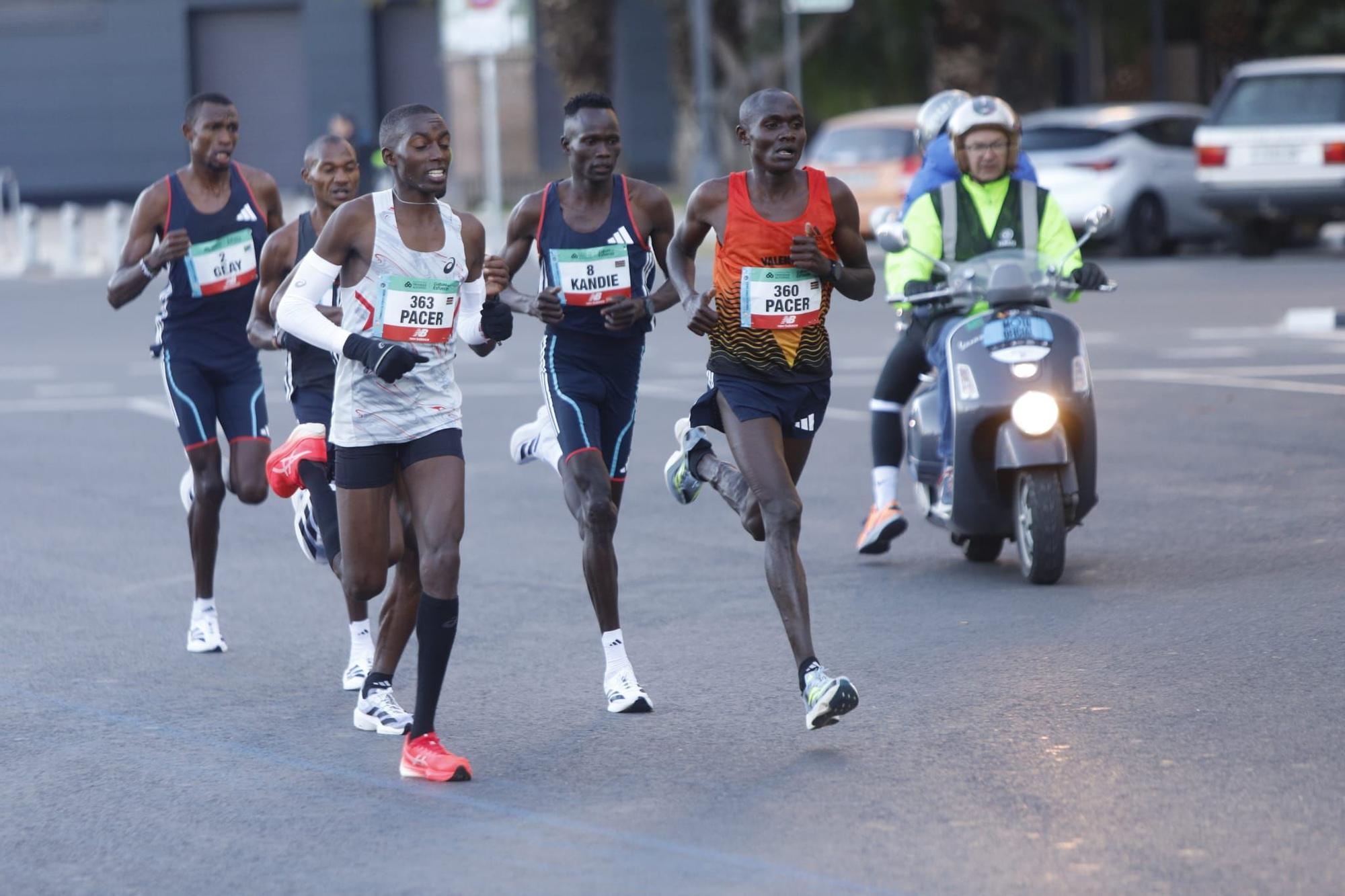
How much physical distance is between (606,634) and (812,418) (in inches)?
36.8

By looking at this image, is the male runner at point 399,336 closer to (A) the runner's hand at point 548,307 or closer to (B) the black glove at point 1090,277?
(A) the runner's hand at point 548,307

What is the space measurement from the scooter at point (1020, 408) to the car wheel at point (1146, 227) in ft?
53.3

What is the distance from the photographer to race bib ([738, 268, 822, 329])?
21.6 ft

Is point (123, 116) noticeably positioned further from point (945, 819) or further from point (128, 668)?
point (945, 819)

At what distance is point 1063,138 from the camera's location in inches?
965

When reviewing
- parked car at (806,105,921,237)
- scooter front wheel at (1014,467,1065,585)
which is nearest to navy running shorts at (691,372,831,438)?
scooter front wheel at (1014,467,1065,585)

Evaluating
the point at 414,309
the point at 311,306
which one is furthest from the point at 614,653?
the point at 311,306

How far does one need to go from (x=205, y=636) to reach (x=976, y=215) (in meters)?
3.52

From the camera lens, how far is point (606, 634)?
669cm

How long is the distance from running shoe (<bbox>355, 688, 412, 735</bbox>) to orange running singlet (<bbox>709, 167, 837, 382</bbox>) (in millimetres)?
1417

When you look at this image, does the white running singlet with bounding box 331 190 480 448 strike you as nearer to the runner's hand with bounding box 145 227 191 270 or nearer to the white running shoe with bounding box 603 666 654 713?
the white running shoe with bounding box 603 666 654 713

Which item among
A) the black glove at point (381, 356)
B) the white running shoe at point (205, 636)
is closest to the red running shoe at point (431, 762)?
the black glove at point (381, 356)

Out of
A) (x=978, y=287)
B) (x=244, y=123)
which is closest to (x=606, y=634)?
(x=978, y=287)

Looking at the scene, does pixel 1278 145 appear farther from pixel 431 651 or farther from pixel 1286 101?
pixel 431 651
